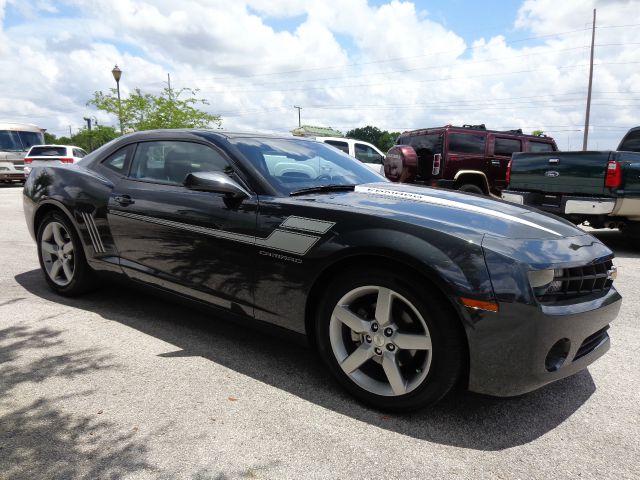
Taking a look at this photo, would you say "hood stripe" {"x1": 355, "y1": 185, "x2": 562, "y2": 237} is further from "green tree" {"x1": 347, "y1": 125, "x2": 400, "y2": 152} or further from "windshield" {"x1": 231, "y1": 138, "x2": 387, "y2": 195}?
"green tree" {"x1": 347, "y1": 125, "x2": 400, "y2": 152}

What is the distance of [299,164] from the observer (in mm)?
3436

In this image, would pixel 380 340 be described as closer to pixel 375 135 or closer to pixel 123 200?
pixel 123 200

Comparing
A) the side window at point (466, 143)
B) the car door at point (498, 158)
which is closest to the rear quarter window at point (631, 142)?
the car door at point (498, 158)

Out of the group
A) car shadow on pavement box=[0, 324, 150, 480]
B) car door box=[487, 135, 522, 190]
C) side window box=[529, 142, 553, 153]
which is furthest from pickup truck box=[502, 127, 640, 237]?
car shadow on pavement box=[0, 324, 150, 480]

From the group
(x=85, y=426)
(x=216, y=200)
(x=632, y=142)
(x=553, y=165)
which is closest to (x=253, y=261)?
(x=216, y=200)

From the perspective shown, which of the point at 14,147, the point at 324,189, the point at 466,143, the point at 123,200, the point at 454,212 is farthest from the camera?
the point at 14,147

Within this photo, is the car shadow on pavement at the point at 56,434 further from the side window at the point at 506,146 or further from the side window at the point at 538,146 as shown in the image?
the side window at the point at 538,146

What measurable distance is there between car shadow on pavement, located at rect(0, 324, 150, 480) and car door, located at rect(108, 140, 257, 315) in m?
0.75

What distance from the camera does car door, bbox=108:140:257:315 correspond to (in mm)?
3023

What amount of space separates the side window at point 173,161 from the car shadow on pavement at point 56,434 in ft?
4.51

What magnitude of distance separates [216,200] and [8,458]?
173 cm

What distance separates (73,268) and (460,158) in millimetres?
7912

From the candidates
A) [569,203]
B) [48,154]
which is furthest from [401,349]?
[48,154]

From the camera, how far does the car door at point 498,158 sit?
10266 millimetres
